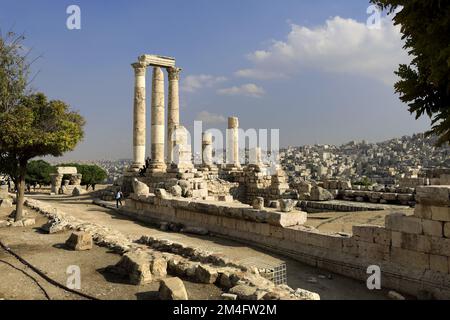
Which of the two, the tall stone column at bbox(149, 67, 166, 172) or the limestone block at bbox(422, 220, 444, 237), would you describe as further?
the tall stone column at bbox(149, 67, 166, 172)

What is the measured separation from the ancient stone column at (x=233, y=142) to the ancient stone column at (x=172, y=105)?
472 centimetres

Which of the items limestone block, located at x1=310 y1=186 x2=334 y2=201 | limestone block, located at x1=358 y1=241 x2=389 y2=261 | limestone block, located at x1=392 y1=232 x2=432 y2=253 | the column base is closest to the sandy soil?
limestone block, located at x1=358 y1=241 x2=389 y2=261

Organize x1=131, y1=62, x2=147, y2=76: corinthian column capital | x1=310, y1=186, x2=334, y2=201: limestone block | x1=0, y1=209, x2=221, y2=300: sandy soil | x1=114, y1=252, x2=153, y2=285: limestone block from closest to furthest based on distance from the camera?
x1=0, y1=209, x2=221, y2=300: sandy soil, x1=114, y1=252, x2=153, y2=285: limestone block, x1=310, y1=186, x2=334, y2=201: limestone block, x1=131, y1=62, x2=147, y2=76: corinthian column capital

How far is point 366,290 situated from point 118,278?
15.6 feet

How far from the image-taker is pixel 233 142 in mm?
30328

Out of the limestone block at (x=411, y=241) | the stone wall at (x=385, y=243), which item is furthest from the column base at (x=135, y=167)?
the limestone block at (x=411, y=241)

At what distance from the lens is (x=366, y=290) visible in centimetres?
712

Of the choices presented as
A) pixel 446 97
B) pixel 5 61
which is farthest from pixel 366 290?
pixel 5 61

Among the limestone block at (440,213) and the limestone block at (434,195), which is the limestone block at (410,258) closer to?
the limestone block at (440,213)

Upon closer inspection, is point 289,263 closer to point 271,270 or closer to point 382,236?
point 271,270

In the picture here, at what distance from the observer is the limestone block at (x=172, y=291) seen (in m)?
5.10

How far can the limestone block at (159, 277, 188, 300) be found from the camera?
5105mm

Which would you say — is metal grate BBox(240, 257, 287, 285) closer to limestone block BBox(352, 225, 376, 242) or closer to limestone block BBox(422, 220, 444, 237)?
limestone block BBox(352, 225, 376, 242)
